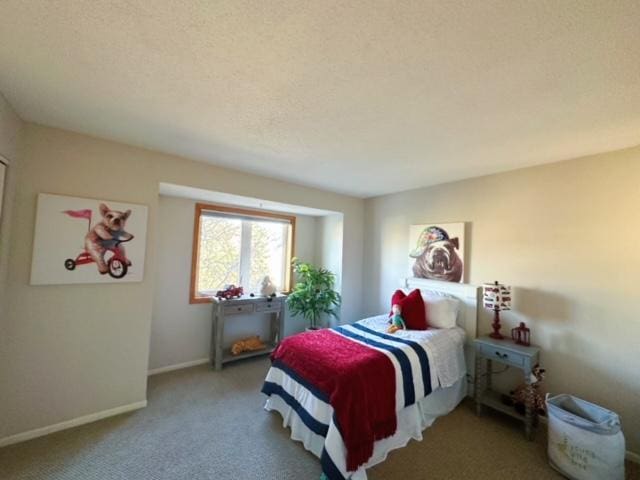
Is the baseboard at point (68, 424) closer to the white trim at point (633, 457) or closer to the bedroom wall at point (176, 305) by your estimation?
the bedroom wall at point (176, 305)

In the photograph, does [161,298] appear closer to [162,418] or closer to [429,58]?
[162,418]

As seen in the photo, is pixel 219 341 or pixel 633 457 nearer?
pixel 633 457

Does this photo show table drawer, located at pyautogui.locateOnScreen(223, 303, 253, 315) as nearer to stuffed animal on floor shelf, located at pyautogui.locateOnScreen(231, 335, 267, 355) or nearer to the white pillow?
stuffed animal on floor shelf, located at pyautogui.locateOnScreen(231, 335, 267, 355)

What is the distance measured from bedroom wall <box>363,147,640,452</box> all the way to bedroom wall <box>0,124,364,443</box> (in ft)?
10.9

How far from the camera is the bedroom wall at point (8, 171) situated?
175 cm

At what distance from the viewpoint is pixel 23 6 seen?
103 centimetres

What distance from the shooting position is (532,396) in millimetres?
2191

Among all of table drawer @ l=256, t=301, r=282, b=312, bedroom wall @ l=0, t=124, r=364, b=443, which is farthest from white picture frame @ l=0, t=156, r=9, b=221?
table drawer @ l=256, t=301, r=282, b=312

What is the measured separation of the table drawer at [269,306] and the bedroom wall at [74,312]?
1390mm

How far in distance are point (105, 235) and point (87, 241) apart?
0.13 metres

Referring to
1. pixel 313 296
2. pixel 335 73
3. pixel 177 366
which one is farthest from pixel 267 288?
pixel 335 73

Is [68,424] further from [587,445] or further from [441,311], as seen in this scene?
[587,445]

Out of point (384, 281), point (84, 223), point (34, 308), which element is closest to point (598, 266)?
point (384, 281)

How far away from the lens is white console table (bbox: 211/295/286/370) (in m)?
3.25
